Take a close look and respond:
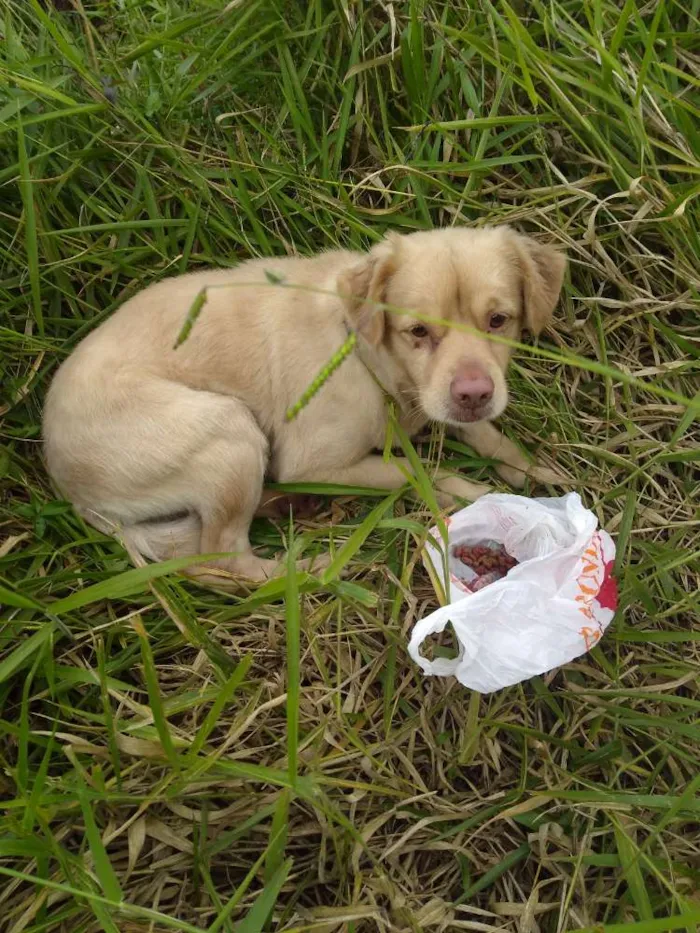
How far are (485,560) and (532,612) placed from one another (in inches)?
14.5

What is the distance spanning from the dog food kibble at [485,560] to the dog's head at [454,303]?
53 cm

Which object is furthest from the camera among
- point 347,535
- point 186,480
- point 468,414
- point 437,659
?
point 347,535

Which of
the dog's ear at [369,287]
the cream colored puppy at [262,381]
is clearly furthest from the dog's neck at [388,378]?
the dog's ear at [369,287]

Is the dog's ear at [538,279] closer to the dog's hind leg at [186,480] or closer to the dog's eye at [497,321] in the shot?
the dog's eye at [497,321]

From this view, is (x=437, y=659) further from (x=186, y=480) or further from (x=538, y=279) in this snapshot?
(x=538, y=279)

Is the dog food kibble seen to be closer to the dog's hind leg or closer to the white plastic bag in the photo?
the white plastic bag

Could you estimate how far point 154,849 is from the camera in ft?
7.58

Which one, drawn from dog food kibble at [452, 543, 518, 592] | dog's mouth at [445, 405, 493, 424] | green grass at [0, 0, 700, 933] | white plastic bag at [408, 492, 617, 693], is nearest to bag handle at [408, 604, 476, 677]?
white plastic bag at [408, 492, 617, 693]

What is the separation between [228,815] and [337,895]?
404 millimetres

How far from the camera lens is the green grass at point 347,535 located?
2227 millimetres

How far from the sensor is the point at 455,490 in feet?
10.0

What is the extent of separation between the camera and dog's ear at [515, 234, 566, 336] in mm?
2686

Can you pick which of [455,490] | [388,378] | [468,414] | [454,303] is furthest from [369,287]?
[455,490]

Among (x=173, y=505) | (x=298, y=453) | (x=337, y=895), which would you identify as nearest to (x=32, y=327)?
(x=173, y=505)
